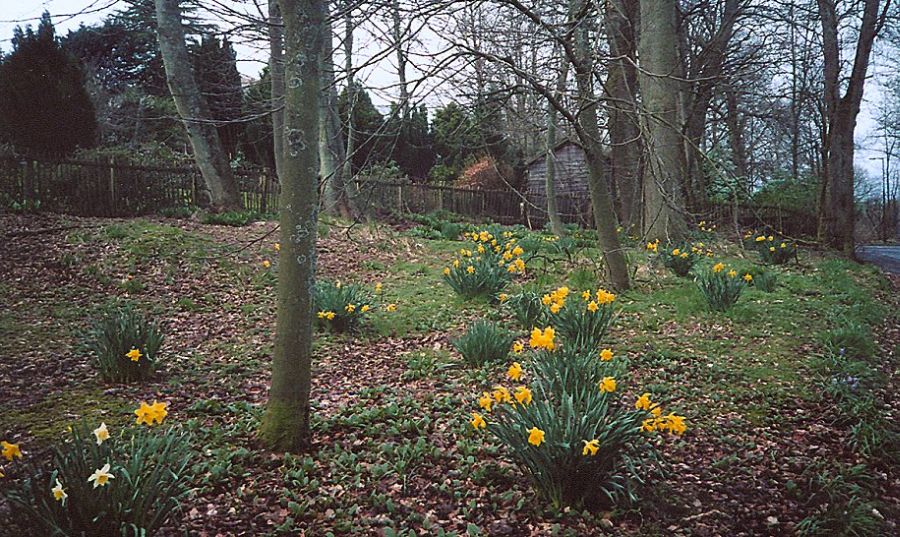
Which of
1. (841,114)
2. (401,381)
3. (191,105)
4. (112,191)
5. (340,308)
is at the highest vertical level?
(191,105)

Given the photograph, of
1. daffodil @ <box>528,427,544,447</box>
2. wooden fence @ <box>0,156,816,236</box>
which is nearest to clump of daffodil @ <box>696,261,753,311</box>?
wooden fence @ <box>0,156,816,236</box>

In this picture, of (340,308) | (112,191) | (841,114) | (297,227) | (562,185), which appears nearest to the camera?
(297,227)

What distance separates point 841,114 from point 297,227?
11690 mm

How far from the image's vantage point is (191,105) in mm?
9664

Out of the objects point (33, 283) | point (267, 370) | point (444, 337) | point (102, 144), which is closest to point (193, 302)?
point (33, 283)

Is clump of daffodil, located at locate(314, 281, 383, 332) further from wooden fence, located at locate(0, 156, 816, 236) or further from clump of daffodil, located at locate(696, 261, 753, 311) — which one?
clump of daffodil, located at locate(696, 261, 753, 311)

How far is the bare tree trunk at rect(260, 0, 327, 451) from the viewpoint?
2854mm

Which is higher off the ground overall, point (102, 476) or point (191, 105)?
point (191, 105)

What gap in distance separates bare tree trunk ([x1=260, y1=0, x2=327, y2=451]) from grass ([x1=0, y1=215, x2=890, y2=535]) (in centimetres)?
24

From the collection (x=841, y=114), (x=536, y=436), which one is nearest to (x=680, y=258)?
(x=536, y=436)

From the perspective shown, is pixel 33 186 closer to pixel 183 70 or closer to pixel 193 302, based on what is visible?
pixel 183 70

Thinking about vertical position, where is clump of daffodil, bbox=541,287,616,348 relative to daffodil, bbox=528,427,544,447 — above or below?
above

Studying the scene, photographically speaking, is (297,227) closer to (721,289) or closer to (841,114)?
(721,289)

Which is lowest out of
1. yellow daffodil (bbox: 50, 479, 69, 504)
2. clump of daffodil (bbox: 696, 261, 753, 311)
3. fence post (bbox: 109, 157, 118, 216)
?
yellow daffodil (bbox: 50, 479, 69, 504)
